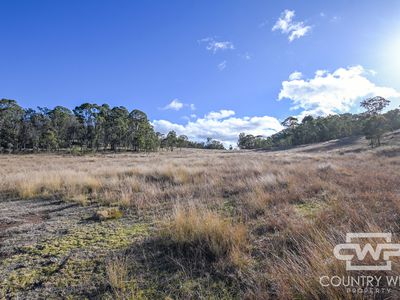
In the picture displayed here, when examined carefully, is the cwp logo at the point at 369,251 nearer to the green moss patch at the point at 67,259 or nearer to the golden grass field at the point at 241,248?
the golden grass field at the point at 241,248

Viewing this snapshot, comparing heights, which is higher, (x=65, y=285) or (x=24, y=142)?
(x=24, y=142)

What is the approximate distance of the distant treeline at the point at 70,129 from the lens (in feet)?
216

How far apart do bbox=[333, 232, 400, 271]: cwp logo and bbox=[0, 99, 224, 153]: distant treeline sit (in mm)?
68153

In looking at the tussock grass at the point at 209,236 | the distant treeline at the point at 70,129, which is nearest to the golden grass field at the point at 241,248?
the tussock grass at the point at 209,236

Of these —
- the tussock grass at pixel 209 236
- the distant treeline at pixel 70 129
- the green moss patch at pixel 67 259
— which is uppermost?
the distant treeline at pixel 70 129

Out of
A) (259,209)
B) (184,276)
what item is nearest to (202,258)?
(184,276)

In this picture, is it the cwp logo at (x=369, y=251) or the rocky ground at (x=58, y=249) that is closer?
the cwp logo at (x=369, y=251)

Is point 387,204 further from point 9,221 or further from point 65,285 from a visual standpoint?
point 9,221

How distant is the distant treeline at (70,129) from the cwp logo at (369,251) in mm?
68153

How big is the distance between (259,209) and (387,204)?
95.6 inches

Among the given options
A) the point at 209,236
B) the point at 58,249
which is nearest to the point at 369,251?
the point at 209,236

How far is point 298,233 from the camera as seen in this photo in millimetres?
3693

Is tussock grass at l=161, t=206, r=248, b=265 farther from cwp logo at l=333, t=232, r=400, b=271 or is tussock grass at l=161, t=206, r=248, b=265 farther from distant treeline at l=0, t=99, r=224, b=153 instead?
distant treeline at l=0, t=99, r=224, b=153

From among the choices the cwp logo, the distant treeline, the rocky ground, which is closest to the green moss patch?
the rocky ground
